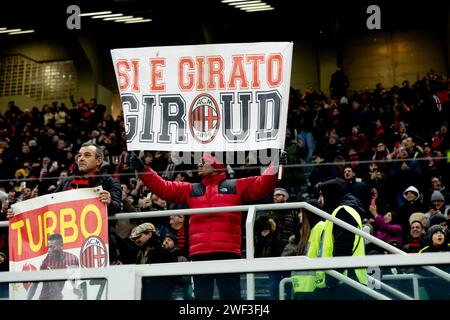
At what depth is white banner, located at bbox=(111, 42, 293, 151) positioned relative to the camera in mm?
6656

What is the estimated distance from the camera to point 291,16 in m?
25.0

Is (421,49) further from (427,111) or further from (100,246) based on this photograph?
(100,246)

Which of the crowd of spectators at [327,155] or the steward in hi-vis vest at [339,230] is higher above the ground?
the crowd of spectators at [327,155]

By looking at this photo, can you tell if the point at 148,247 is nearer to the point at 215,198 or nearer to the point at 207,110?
the point at 215,198

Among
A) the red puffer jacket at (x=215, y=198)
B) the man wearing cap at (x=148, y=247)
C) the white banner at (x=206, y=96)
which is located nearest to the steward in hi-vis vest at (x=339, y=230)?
the red puffer jacket at (x=215, y=198)

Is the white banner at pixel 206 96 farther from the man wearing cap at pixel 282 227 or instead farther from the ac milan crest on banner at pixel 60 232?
the ac milan crest on banner at pixel 60 232

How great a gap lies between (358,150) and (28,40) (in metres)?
16.1

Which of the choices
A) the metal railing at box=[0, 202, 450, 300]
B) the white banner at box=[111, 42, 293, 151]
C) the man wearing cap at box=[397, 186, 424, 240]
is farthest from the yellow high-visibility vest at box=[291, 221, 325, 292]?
the man wearing cap at box=[397, 186, 424, 240]

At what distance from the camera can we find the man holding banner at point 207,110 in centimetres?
658

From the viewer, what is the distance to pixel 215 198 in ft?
21.6

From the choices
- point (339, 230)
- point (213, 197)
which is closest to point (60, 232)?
point (213, 197)

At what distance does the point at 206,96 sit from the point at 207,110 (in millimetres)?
121

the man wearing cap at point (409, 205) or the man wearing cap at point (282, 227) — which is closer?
the man wearing cap at point (282, 227)

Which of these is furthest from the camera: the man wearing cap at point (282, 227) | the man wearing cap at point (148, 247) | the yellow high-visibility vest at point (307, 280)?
the man wearing cap at point (282, 227)
